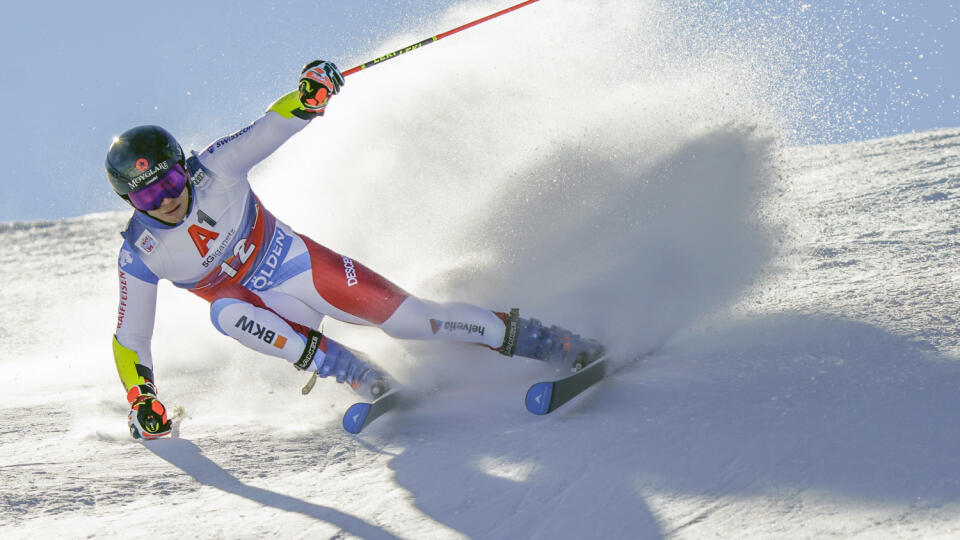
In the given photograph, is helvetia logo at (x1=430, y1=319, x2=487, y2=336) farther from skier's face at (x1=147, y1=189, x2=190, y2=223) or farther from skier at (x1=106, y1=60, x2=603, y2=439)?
skier's face at (x1=147, y1=189, x2=190, y2=223)

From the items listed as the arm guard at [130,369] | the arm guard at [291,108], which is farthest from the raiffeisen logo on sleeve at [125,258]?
the arm guard at [291,108]

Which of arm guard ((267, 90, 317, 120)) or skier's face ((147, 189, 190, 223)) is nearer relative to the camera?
skier's face ((147, 189, 190, 223))

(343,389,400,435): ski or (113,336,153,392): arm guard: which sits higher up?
(113,336,153,392): arm guard

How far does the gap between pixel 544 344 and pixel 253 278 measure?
57.4 inches

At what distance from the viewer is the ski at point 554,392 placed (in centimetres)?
354

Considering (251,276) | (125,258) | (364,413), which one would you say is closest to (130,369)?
(125,258)

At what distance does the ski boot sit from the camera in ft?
13.3

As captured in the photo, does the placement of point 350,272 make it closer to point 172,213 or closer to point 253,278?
point 253,278

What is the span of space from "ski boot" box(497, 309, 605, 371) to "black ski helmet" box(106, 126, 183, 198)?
1.70 m

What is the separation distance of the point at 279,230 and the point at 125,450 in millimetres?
1264

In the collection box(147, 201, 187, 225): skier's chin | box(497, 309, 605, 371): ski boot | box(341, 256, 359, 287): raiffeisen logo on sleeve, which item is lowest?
box(497, 309, 605, 371): ski boot

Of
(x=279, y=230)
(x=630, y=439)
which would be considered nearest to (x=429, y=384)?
(x=279, y=230)

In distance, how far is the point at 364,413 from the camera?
376 centimetres

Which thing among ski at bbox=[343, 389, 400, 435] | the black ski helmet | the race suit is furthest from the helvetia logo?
the black ski helmet
